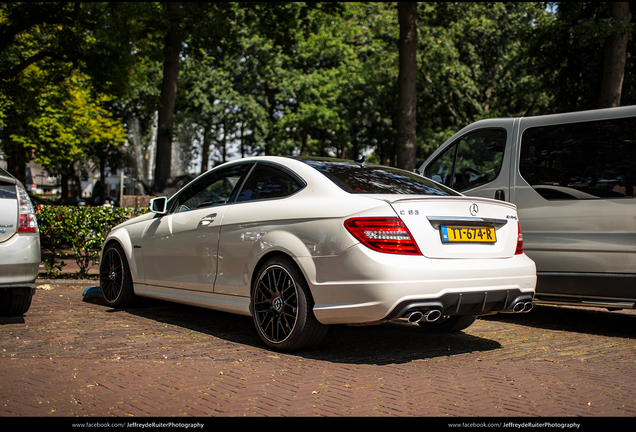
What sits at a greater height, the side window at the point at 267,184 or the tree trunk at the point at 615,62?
the tree trunk at the point at 615,62

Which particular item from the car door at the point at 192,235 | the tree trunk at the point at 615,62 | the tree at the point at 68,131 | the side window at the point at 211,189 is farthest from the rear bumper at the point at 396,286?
the tree at the point at 68,131

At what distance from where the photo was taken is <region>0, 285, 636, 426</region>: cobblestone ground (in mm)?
3527

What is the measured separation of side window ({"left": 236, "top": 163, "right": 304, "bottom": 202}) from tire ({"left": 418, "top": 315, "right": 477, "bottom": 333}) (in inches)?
76.8

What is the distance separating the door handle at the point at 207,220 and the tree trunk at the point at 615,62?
391 inches

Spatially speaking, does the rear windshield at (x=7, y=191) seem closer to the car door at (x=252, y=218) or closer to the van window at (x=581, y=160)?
the car door at (x=252, y=218)

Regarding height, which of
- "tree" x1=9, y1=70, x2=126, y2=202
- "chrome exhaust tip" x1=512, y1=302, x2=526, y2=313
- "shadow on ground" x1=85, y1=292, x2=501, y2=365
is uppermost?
"tree" x1=9, y1=70, x2=126, y2=202

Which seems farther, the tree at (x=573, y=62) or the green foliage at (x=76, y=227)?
the tree at (x=573, y=62)

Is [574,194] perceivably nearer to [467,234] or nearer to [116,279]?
[467,234]

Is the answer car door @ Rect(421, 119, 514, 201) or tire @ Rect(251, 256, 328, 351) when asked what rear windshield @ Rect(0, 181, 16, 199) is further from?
car door @ Rect(421, 119, 514, 201)

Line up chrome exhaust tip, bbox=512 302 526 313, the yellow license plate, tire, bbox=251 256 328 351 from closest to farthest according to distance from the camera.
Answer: the yellow license plate, tire, bbox=251 256 328 351, chrome exhaust tip, bbox=512 302 526 313

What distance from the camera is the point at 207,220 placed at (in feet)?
18.6

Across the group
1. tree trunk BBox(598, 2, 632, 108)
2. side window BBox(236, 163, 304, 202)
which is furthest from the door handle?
tree trunk BBox(598, 2, 632, 108)

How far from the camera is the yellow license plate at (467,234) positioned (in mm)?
4555

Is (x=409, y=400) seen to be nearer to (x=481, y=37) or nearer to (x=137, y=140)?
(x=481, y=37)
